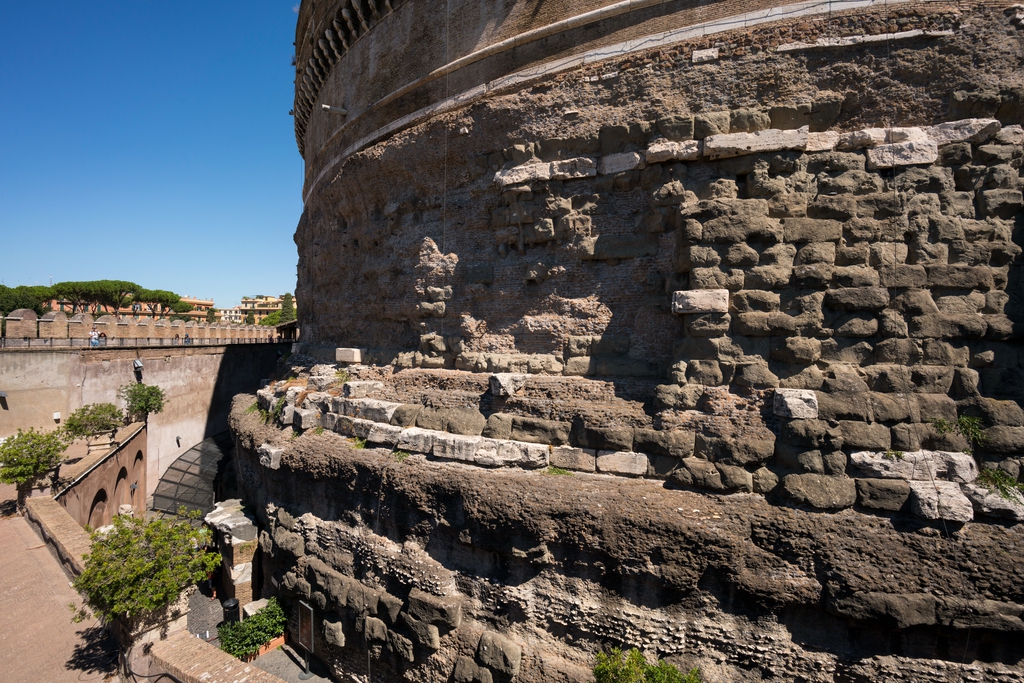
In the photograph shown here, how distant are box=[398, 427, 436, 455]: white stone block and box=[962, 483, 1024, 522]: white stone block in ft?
17.6

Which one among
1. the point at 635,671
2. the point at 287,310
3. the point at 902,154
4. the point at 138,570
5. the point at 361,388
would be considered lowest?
the point at 138,570

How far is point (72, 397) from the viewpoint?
533 inches

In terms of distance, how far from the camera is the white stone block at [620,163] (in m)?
5.72

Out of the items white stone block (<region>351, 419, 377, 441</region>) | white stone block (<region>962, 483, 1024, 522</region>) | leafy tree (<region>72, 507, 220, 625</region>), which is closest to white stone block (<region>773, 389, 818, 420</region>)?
white stone block (<region>962, 483, 1024, 522</region>)

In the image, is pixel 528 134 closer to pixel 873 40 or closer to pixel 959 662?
pixel 873 40

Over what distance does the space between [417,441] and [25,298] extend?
3737 centimetres

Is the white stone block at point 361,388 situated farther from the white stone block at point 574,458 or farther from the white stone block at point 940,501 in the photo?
the white stone block at point 940,501

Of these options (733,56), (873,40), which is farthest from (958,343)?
(733,56)

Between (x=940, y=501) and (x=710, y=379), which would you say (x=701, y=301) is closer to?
(x=710, y=379)

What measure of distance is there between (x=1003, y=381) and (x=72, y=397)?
1943cm

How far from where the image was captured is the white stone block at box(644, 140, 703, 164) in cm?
534

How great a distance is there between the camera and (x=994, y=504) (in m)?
4.13

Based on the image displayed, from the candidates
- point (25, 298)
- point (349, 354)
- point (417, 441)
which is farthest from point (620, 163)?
point (25, 298)

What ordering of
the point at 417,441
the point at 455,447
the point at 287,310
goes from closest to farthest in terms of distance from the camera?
the point at 455,447 → the point at 417,441 → the point at 287,310
